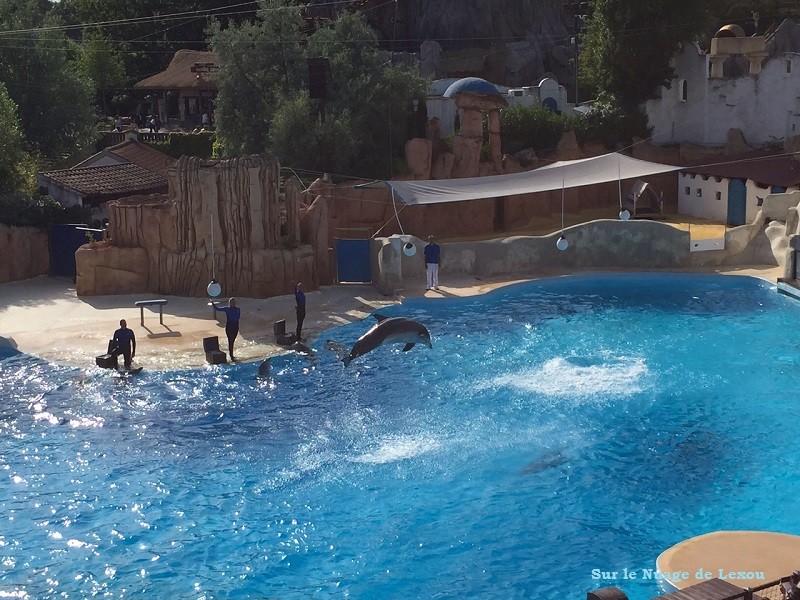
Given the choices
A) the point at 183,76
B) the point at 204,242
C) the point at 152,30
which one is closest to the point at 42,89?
the point at 183,76

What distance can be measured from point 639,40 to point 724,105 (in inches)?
134

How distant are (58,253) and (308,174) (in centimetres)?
789

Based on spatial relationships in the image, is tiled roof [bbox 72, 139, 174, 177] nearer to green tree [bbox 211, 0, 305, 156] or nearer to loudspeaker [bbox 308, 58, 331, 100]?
green tree [bbox 211, 0, 305, 156]

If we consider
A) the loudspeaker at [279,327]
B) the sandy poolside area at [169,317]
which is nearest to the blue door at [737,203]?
the sandy poolside area at [169,317]

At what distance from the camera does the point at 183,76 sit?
137 ft

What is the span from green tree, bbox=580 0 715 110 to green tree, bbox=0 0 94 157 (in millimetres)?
17258

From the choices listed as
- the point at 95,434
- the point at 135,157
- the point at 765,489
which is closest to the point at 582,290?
the point at 765,489

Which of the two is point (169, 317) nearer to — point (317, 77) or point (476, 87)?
point (317, 77)

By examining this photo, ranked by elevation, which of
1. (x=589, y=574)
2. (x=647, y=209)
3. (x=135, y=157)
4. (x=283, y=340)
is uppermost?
(x=135, y=157)

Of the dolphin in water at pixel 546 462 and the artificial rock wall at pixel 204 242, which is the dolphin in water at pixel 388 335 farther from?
the artificial rock wall at pixel 204 242

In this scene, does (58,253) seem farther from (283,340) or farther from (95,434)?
(95,434)

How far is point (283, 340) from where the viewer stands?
19.2 m

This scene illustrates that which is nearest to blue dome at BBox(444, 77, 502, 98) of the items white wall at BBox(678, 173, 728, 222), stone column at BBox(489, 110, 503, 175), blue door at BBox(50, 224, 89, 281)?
stone column at BBox(489, 110, 503, 175)

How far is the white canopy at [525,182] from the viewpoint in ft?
78.5
